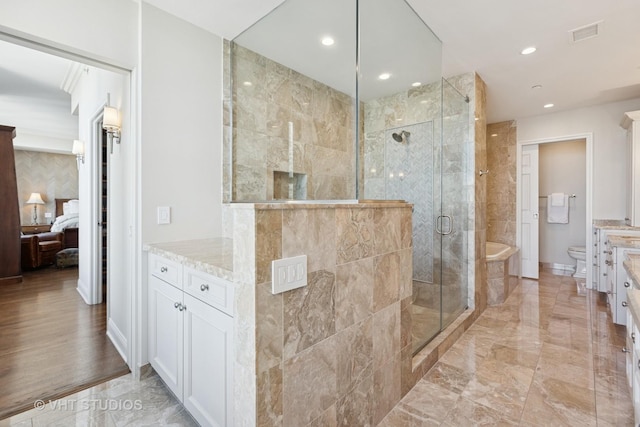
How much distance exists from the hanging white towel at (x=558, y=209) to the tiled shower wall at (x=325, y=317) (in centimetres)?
493

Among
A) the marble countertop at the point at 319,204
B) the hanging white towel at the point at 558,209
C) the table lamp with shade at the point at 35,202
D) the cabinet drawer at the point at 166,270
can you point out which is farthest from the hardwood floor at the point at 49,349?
the hanging white towel at the point at 558,209

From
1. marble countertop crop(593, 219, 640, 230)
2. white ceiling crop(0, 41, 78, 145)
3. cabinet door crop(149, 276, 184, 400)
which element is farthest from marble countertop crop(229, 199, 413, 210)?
marble countertop crop(593, 219, 640, 230)

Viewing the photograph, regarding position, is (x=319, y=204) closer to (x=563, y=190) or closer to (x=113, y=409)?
(x=113, y=409)

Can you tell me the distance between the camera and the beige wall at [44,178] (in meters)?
6.75

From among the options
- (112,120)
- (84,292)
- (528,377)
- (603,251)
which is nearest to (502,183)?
(603,251)

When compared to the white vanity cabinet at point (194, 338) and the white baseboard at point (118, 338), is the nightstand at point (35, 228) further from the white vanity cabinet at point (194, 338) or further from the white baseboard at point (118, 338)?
the white vanity cabinet at point (194, 338)

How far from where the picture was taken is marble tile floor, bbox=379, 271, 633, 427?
1.64 metres

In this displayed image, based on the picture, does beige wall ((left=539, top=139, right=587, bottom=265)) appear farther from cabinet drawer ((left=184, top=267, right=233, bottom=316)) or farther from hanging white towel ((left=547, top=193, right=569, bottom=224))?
cabinet drawer ((left=184, top=267, right=233, bottom=316))

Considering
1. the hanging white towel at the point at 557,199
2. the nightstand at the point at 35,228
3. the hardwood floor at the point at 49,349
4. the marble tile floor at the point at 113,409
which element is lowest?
the marble tile floor at the point at 113,409

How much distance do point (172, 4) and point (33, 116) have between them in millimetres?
5254

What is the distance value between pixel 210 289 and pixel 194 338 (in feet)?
1.05

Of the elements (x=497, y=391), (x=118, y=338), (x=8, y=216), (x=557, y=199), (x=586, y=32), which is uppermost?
(x=586, y=32)

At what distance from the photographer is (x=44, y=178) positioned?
7004mm

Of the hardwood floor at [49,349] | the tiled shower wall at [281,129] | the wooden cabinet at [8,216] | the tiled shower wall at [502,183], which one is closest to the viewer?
the hardwood floor at [49,349]
